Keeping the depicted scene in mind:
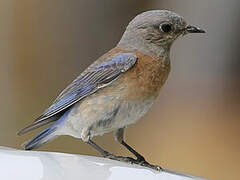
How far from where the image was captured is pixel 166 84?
407cm

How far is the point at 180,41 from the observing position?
4.00 m

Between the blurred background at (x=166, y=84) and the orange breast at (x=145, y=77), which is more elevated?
the orange breast at (x=145, y=77)

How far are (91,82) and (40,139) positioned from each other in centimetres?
25

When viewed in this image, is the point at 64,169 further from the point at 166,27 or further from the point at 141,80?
the point at 166,27

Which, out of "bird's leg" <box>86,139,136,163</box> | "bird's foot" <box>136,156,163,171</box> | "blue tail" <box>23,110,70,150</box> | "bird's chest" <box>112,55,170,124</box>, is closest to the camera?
"bird's foot" <box>136,156,163,171</box>

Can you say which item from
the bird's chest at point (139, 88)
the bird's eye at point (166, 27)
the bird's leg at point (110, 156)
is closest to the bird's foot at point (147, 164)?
the bird's leg at point (110, 156)

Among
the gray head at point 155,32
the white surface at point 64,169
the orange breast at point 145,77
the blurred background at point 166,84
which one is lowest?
the blurred background at point 166,84

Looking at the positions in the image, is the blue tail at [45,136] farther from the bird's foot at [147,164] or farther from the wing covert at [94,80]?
the bird's foot at [147,164]

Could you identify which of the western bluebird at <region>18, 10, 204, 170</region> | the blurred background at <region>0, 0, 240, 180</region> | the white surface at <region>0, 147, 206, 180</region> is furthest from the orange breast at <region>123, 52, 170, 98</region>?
the blurred background at <region>0, 0, 240, 180</region>

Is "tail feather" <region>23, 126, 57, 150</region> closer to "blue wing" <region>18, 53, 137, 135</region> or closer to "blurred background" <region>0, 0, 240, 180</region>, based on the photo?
"blue wing" <region>18, 53, 137, 135</region>

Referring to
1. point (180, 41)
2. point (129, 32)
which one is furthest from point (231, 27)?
point (129, 32)

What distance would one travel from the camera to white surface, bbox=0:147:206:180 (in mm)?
1289

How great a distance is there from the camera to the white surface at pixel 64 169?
1.29 metres

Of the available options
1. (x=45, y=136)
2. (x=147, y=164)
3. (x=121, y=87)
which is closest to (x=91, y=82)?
(x=121, y=87)
